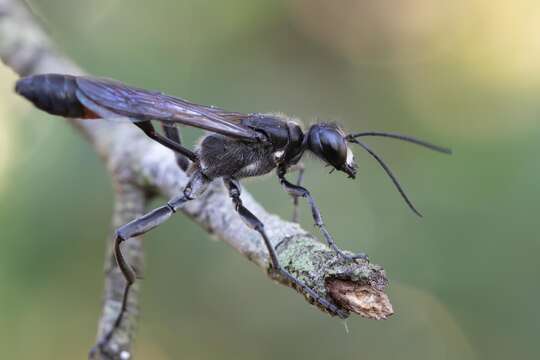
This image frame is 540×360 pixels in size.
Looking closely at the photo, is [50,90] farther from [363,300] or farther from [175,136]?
[363,300]

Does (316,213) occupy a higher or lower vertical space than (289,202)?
lower

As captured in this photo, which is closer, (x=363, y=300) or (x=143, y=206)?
(x=363, y=300)

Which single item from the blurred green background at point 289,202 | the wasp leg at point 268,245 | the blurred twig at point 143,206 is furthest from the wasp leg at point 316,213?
the blurred green background at point 289,202

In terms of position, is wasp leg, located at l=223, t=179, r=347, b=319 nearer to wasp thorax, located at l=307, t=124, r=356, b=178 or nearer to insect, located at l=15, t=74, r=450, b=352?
insect, located at l=15, t=74, r=450, b=352

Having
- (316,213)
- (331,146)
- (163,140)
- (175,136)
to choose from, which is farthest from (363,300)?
(175,136)

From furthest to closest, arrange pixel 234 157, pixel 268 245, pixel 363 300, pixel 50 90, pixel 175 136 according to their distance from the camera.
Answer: pixel 175 136 → pixel 234 157 → pixel 50 90 → pixel 268 245 → pixel 363 300

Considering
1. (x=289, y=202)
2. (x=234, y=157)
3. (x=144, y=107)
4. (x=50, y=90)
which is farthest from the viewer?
(x=289, y=202)

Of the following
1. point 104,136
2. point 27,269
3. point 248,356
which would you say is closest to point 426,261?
point 248,356

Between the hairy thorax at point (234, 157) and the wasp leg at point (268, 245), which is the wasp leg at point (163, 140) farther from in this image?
the wasp leg at point (268, 245)
